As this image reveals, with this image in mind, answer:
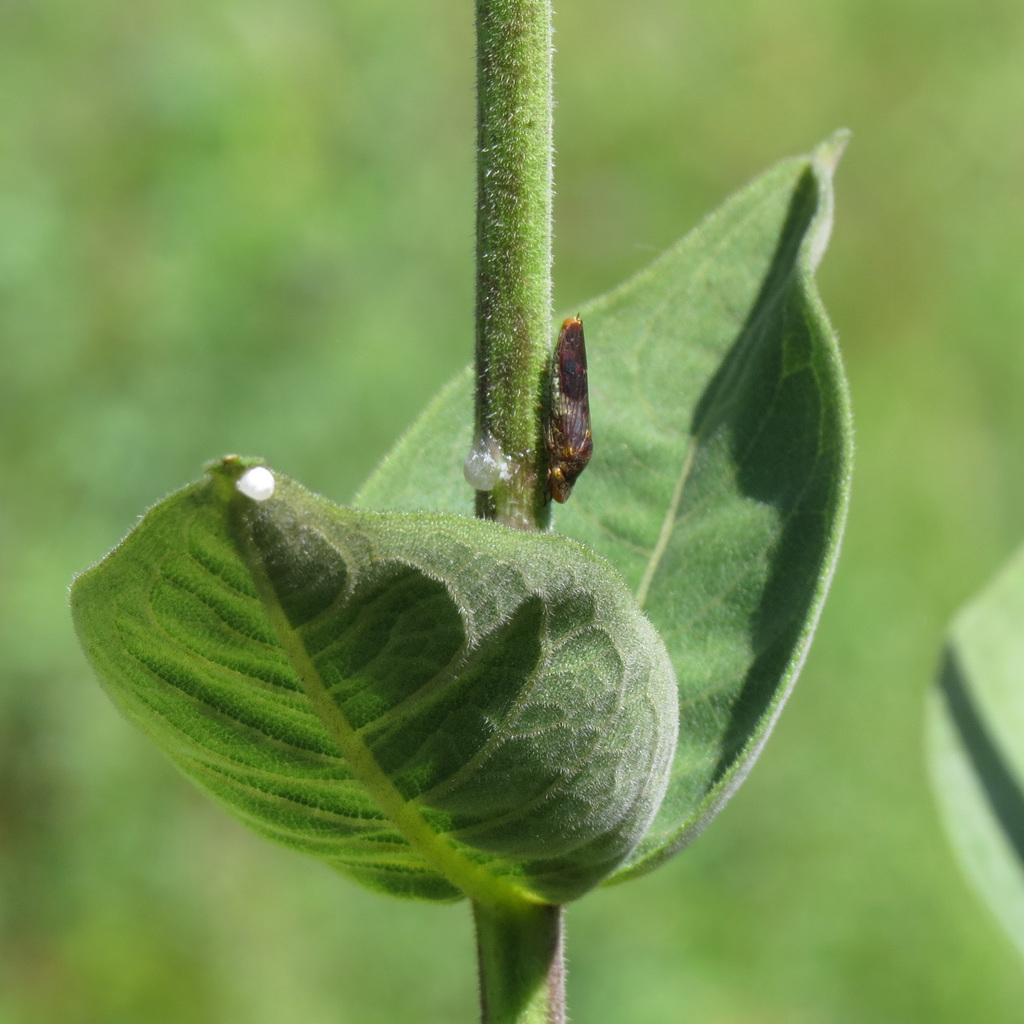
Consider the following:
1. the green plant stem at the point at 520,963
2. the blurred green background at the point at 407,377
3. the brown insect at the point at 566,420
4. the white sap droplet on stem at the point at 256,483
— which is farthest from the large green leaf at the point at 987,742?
the blurred green background at the point at 407,377

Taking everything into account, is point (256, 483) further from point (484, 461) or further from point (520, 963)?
point (520, 963)

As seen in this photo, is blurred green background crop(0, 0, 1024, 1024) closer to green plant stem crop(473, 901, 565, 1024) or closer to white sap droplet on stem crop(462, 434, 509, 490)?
green plant stem crop(473, 901, 565, 1024)

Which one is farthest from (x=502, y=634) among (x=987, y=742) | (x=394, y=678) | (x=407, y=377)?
(x=407, y=377)

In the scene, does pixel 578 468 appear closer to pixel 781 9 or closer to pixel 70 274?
pixel 70 274

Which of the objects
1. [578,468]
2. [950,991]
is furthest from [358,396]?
[578,468]

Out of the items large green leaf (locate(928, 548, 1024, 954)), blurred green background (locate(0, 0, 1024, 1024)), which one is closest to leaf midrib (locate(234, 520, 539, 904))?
large green leaf (locate(928, 548, 1024, 954))

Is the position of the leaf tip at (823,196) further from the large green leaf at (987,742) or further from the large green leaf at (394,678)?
the large green leaf at (987,742)
